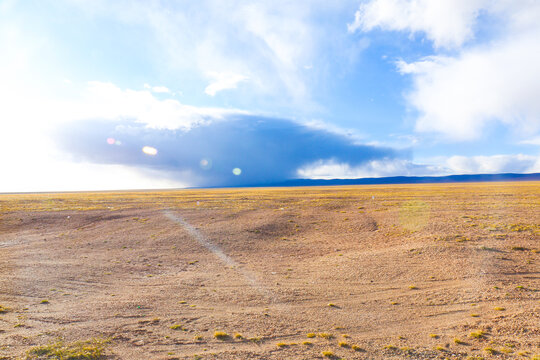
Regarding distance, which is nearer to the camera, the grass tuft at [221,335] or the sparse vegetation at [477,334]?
the sparse vegetation at [477,334]

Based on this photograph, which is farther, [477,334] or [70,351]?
[477,334]

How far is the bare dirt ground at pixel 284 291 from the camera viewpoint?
477 inches

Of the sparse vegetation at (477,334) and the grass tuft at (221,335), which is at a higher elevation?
the grass tuft at (221,335)

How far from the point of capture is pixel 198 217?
45000 mm

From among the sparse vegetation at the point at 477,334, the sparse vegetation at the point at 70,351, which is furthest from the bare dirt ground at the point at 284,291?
the sparse vegetation at the point at 70,351

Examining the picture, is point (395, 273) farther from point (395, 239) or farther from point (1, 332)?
point (1, 332)

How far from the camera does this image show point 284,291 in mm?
18062

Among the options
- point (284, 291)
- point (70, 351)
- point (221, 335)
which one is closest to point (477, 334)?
point (284, 291)

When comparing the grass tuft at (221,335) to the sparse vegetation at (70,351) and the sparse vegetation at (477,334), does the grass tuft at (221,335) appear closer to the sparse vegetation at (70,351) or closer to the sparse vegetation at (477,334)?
the sparse vegetation at (70,351)

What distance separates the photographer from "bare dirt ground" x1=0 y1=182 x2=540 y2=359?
1212cm

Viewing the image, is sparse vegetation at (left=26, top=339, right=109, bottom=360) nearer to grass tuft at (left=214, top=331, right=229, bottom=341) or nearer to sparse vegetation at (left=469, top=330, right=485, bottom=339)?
grass tuft at (left=214, top=331, right=229, bottom=341)

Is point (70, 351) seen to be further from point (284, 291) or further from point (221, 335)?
point (284, 291)

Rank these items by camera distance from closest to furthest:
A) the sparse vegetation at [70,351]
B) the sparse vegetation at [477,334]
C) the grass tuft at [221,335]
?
the sparse vegetation at [70,351]
the sparse vegetation at [477,334]
the grass tuft at [221,335]

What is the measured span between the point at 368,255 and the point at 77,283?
21525 millimetres
